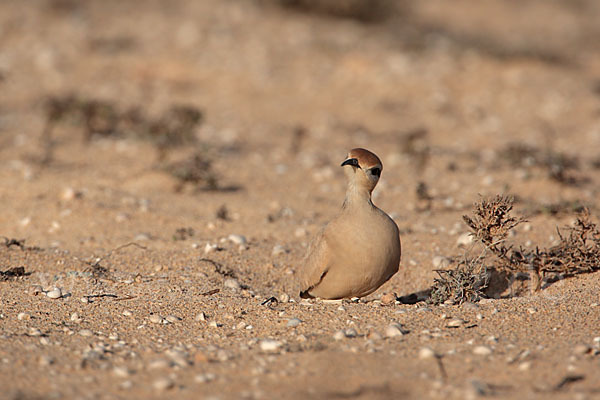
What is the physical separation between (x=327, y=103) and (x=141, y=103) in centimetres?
267

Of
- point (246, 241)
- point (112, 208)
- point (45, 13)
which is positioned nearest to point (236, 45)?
point (45, 13)

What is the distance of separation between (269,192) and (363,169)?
10.1 ft

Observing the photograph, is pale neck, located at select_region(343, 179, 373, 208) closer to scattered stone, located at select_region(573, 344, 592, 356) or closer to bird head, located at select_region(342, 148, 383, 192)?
bird head, located at select_region(342, 148, 383, 192)

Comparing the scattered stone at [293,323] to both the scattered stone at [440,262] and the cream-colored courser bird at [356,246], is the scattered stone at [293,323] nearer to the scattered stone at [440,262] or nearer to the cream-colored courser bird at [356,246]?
the cream-colored courser bird at [356,246]

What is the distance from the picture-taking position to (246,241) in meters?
5.63

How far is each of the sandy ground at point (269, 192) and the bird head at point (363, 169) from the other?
0.73m

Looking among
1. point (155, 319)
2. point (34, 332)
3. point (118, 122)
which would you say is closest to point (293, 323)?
point (155, 319)

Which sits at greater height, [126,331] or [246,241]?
[246,241]

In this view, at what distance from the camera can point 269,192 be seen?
7.27m

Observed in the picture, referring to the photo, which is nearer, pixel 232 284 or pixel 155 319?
pixel 155 319

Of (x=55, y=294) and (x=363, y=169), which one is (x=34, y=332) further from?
(x=363, y=169)

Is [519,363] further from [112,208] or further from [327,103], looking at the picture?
[327,103]

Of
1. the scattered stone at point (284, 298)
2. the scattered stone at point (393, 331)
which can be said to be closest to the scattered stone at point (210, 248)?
the scattered stone at point (284, 298)

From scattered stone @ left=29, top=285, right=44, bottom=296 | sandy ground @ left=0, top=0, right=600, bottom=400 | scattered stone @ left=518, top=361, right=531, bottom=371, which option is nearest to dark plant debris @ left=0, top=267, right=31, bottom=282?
sandy ground @ left=0, top=0, right=600, bottom=400
